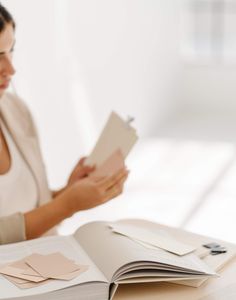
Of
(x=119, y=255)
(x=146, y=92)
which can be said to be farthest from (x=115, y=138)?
(x=146, y=92)

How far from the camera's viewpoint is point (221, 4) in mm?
6055

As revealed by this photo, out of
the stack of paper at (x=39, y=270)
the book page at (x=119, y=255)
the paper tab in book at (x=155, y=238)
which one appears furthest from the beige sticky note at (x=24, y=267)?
the paper tab in book at (x=155, y=238)

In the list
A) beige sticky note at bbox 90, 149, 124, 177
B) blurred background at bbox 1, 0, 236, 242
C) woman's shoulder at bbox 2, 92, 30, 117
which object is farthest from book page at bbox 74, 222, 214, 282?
blurred background at bbox 1, 0, 236, 242

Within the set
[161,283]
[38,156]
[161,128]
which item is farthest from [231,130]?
[161,283]

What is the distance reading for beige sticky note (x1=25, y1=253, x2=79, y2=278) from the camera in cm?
134

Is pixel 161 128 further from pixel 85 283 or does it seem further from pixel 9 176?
pixel 85 283

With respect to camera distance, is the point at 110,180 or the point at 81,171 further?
the point at 81,171

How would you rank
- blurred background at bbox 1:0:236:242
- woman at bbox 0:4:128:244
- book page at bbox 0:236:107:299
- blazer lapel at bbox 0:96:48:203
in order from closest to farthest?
book page at bbox 0:236:107:299
woman at bbox 0:4:128:244
blazer lapel at bbox 0:96:48:203
blurred background at bbox 1:0:236:242

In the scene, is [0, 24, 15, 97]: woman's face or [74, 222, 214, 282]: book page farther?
[0, 24, 15, 97]: woman's face

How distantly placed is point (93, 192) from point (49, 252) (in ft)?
1.07

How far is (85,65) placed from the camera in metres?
4.05

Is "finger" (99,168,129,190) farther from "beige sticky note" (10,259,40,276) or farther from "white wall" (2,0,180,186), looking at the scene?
"white wall" (2,0,180,186)

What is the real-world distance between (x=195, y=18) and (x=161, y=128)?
1.30 meters

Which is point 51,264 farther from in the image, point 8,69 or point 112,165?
point 8,69
